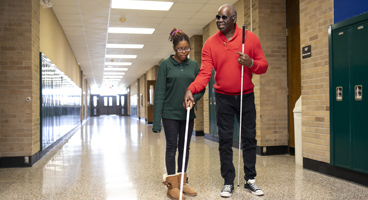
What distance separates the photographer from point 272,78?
5.46 m

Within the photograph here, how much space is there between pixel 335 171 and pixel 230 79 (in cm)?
179

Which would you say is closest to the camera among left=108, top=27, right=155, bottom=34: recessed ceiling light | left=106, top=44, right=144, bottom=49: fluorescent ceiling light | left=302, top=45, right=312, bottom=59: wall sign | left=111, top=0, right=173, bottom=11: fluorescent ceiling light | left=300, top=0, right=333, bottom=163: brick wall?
left=300, top=0, right=333, bottom=163: brick wall

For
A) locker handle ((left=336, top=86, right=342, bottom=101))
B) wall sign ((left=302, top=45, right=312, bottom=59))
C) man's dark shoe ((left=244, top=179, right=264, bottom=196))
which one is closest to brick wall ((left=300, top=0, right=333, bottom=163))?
wall sign ((left=302, top=45, right=312, bottom=59))

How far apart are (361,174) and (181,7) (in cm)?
474

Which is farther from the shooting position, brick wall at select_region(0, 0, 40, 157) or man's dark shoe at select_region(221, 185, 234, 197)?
brick wall at select_region(0, 0, 40, 157)

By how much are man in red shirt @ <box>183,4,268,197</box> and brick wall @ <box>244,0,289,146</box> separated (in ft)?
8.63

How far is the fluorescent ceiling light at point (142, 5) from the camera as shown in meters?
6.45

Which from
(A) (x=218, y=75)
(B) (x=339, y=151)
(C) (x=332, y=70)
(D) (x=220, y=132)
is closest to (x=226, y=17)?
(A) (x=218, y=75)

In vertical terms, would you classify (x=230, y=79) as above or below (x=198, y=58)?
below

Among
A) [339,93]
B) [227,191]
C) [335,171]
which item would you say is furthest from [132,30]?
[227,191]

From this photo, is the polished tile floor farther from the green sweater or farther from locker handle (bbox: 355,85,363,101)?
locker handle (bbox: 355,85,363,101)

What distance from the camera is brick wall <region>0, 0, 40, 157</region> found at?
461cm

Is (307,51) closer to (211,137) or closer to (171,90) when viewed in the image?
(171,90)

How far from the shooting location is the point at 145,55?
1268 centimetres
